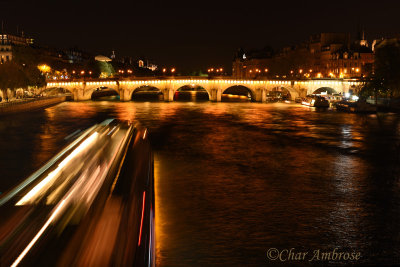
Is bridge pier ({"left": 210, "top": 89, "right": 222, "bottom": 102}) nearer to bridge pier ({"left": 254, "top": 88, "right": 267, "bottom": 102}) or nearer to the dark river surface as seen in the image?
bridge pier ({"left": 254, "top": 88, "right": 267, "bottom": 102})

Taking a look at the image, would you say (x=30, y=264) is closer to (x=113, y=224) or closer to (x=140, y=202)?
(x=113, y=224)

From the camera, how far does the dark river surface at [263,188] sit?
46.9 feet

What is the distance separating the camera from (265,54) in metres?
171

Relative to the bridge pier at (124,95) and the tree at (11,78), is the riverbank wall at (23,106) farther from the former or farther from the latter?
the bridge pier at (124,95)

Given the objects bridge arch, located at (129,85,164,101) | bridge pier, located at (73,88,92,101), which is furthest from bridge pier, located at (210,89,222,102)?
bridge pier, located at (73,88,92,101)

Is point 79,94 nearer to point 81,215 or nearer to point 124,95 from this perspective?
point 124,95

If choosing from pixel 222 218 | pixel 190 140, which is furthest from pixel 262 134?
pixel 222 218

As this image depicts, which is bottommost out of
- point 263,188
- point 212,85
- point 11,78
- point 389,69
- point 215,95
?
point 263,188

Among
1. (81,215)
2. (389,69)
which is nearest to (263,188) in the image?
(81,215)

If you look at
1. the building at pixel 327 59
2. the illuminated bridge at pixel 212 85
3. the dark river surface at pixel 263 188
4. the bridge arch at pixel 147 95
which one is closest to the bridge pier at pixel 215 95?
the illuminated bridge at pixel 212 85

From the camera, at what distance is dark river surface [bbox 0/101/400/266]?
14.3m

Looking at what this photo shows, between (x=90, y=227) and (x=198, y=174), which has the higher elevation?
(x=90, y=227)

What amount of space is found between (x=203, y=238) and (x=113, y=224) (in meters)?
5.94

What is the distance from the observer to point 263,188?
835 inches
